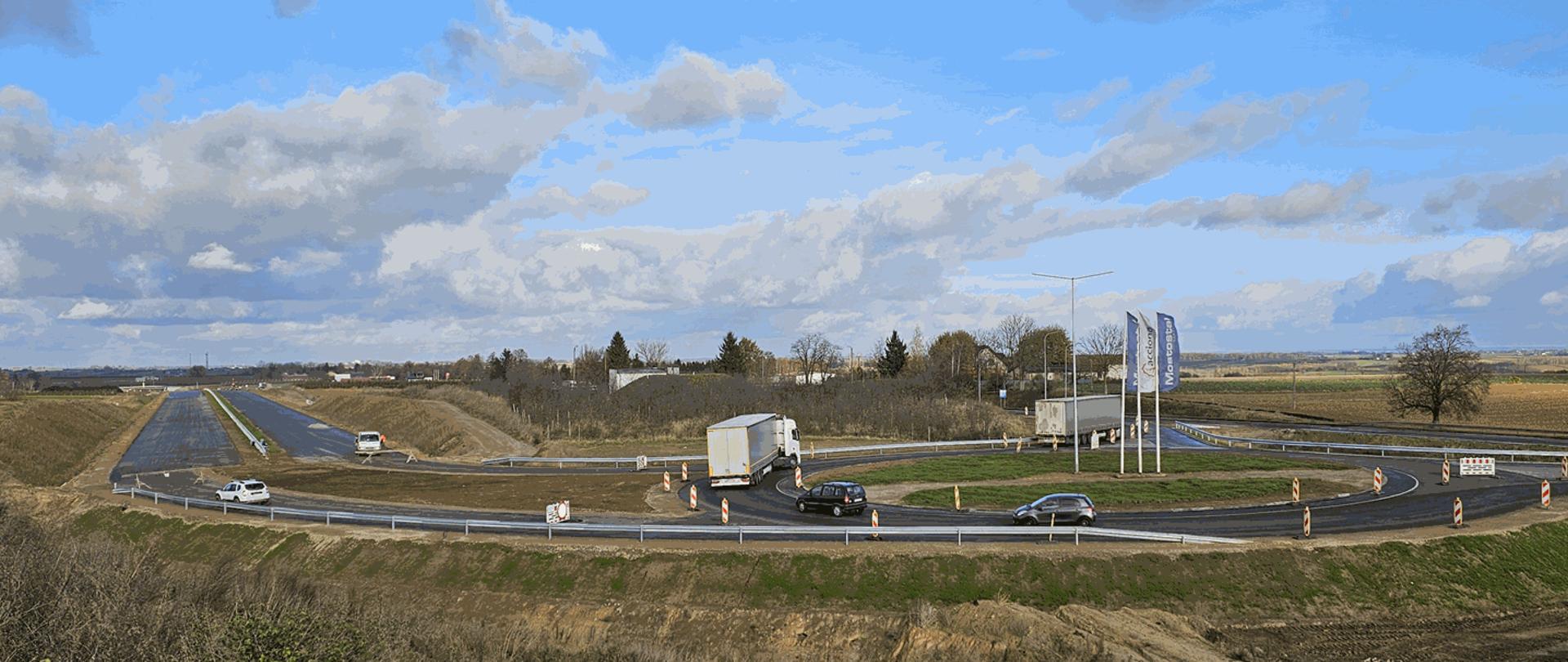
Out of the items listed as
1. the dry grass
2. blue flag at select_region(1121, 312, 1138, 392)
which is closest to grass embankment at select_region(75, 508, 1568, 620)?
blue flag at select_region(1121, 312, 1138, 392)

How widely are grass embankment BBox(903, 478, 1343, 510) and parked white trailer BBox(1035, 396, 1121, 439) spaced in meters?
21.0

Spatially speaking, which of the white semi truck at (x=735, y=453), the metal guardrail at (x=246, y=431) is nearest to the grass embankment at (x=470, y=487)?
the white semi truck at (x=735, y=453)

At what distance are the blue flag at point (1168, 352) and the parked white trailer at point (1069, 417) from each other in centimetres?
1856

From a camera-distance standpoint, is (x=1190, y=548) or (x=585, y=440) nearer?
(x=1190, y=548)

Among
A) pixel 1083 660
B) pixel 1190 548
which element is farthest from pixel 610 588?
pixel 1190 548

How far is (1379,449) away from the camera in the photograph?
62.1 m

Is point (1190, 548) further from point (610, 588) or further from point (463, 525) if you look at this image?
point (463, 525)

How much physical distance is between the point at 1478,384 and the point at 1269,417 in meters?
19.7

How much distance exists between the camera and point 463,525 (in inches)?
1495

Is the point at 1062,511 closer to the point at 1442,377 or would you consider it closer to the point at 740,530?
the point at 740,530

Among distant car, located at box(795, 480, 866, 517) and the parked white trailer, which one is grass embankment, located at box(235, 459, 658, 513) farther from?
the parked white trailer

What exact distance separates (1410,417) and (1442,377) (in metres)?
18.4

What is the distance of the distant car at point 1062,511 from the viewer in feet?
118

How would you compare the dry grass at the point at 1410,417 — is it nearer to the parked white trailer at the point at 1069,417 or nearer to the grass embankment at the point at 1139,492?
the parked white trailer at the point at 1069,417
